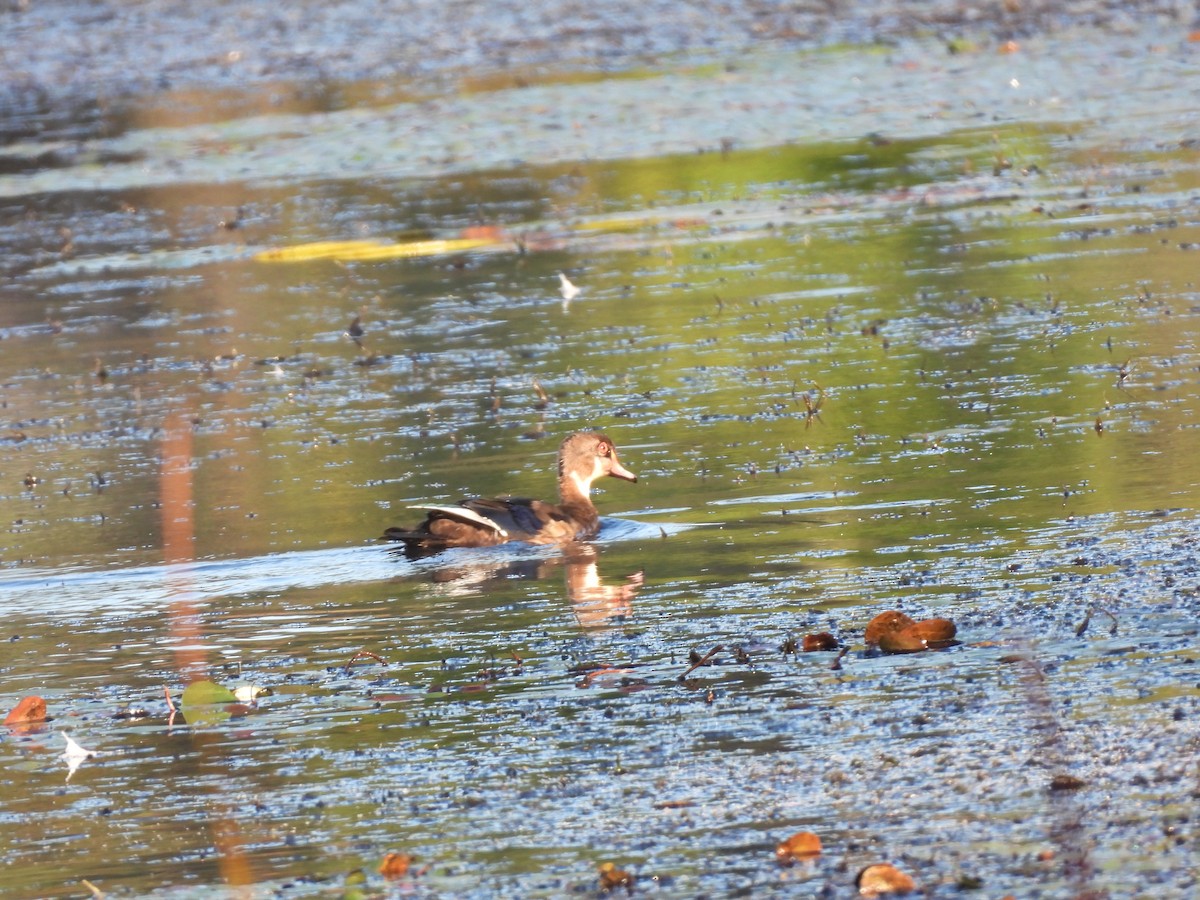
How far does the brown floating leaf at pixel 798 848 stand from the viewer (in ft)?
19.8

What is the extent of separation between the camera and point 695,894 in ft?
19.2

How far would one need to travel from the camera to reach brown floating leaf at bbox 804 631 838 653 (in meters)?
7.89

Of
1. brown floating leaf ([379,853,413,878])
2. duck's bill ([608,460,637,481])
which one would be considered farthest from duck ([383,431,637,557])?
brown floating leaf ([379,853,413,878])

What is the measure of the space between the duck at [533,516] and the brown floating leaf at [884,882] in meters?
4.98

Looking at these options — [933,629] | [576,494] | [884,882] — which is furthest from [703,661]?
[576,494]

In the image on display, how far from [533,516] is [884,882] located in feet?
17.5

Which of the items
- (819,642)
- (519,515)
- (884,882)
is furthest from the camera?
(519,515)

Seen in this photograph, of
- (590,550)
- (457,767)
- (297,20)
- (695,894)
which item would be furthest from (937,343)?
(297,20)

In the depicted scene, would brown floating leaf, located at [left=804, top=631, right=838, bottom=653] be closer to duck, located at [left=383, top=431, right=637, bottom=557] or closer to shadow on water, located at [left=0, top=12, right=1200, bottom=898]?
shadow on water, located at [left=0, top=12, right=1200, bottom=898]

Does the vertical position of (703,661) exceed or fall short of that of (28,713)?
it exceeds it

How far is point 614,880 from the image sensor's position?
5.97 metres

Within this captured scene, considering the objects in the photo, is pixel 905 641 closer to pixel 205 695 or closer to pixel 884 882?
pixel 884 882

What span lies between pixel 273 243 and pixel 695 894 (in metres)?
15.0

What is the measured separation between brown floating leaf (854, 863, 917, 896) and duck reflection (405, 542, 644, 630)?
3051 millimetres
